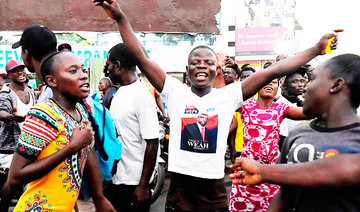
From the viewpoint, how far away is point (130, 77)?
10.5 ft

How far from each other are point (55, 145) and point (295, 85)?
3.73 metres

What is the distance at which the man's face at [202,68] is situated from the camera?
8.62 ft

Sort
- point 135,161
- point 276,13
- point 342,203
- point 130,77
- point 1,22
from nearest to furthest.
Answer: point 342,203, point 135,161, point 130,77, point 1,22, point 276,13

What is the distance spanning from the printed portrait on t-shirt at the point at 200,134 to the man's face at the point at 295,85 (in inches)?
106

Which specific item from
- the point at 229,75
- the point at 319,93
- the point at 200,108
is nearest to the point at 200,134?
the point at 200,108

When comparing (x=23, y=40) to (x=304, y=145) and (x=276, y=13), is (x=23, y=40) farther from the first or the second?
(x=276, y=13)

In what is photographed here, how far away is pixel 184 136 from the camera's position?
2518 millimetres

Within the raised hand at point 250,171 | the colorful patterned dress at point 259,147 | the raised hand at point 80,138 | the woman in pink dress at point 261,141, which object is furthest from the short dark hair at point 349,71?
the colorful patterned dress at point 259,147

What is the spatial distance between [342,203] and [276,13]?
2395 centimetres

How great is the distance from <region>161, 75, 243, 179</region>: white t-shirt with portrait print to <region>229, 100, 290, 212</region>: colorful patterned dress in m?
0.94

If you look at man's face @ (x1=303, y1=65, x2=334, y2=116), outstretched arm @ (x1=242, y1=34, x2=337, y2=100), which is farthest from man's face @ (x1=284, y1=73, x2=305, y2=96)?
man's face @ (x1=303, y1=65, x2=334, y2=116)

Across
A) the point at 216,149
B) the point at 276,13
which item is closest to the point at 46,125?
the point at 216,149

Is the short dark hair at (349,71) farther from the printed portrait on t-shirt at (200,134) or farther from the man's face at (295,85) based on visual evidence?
the man's face at (295,85)

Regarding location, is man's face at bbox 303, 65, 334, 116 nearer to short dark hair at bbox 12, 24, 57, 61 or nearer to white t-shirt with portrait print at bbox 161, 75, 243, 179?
white t-shirt with portrait print at bbox 161, 75, 243, 179
